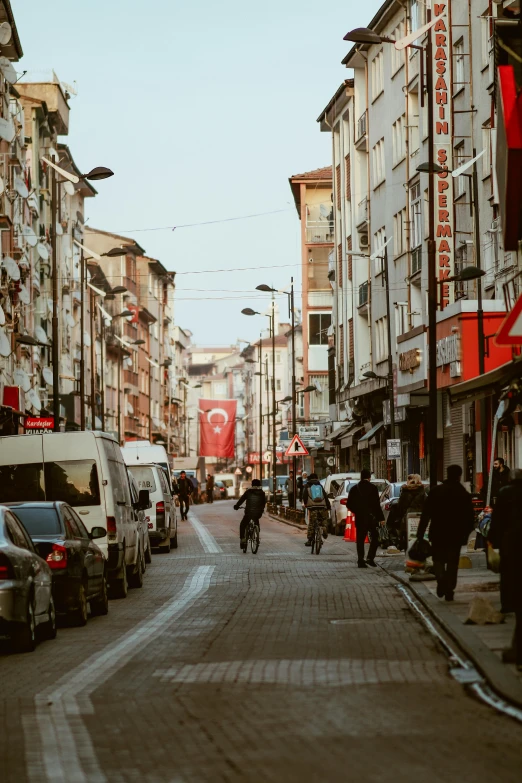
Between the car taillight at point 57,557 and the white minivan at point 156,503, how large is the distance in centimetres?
1810

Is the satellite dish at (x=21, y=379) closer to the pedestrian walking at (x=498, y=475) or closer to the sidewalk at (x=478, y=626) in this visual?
the pedestrian walking at (x=498, y=475)

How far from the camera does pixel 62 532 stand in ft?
59.9

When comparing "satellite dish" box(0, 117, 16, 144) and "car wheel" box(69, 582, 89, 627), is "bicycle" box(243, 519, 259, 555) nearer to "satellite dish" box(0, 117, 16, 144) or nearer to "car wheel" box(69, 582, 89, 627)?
"car wheel" box(69, 582, 89, 627)

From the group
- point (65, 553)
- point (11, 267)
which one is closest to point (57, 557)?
point (65, 553)

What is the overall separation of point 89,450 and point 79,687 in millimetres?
10971

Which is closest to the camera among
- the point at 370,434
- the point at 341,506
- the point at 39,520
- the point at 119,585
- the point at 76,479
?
the point at 39,520

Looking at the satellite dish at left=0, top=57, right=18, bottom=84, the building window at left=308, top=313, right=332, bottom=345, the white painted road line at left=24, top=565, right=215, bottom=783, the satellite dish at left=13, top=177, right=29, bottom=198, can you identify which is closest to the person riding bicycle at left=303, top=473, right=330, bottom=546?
the white painted road line at left=24, top=565, right=215, bottom=783

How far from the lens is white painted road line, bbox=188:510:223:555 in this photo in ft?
122

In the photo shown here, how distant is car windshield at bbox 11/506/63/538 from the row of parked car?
12 millimetres

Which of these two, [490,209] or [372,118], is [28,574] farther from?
[372,118]

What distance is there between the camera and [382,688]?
11.1m

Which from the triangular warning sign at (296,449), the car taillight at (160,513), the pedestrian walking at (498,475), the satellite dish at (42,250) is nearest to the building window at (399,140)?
the triangular warning sign at (296,449)

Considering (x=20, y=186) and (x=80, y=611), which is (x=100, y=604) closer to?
(x=80, y=611)

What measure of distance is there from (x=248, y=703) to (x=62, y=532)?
8089 millimetres
